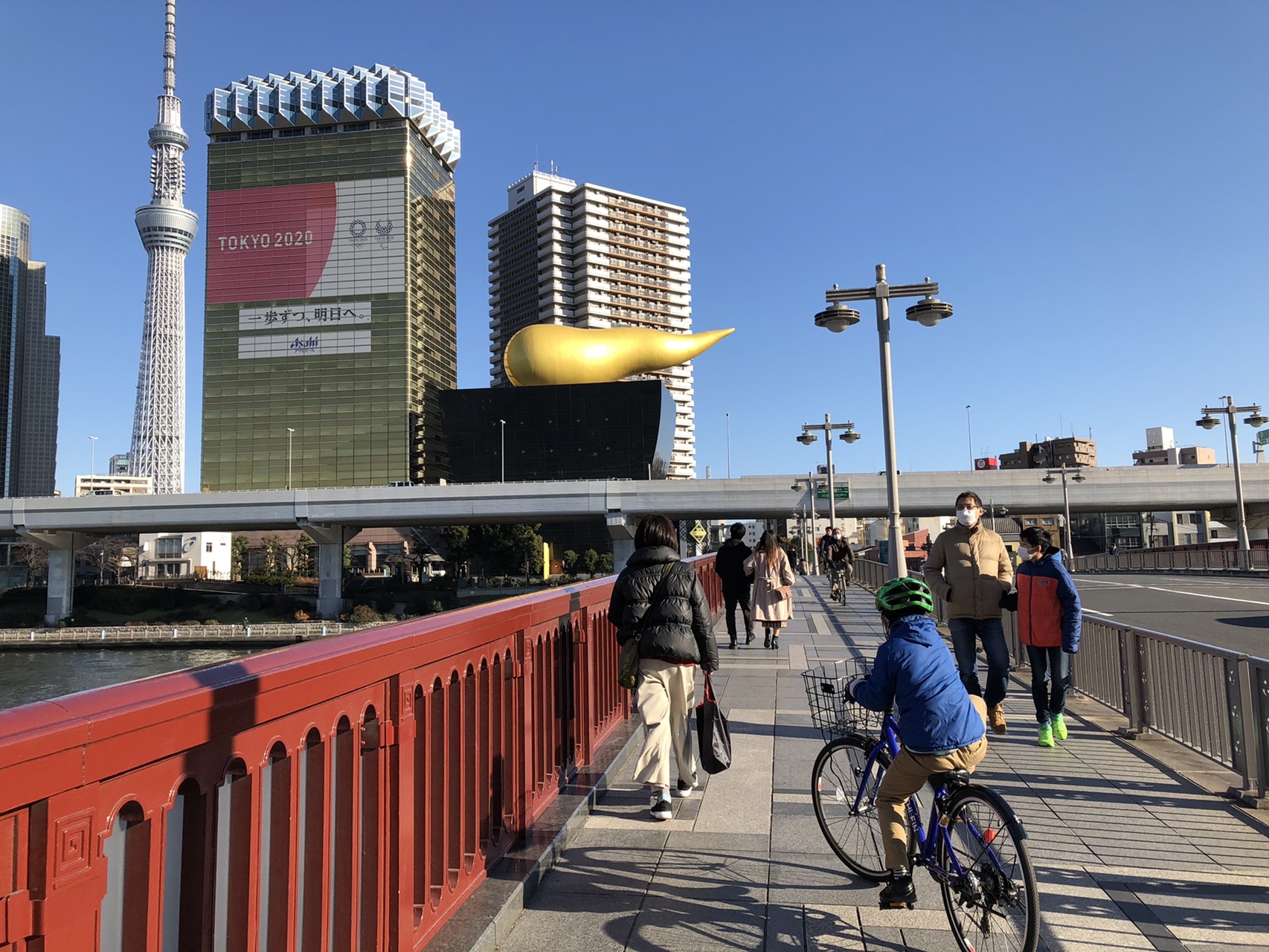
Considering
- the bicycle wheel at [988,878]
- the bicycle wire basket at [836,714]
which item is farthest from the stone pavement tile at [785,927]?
the bicycle wire basket at [836,714]

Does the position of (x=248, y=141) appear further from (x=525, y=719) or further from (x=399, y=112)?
(x=525, y=719)

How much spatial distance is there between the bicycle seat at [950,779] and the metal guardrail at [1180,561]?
110 ft

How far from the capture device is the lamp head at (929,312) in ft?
46.3

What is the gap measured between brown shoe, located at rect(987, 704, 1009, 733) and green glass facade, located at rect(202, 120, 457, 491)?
116 m

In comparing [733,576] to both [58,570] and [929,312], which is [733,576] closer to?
[929,312]

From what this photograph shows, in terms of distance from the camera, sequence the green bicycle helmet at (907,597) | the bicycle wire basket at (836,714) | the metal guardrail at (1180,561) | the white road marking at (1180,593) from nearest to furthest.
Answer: the green bicycle helmet at (907,597) → the bicycle wire basket at (836,714) → the white road marking at (1180,593) → the metal guardrail at (1180,561)

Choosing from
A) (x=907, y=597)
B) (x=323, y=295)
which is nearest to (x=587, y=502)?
(x=907, y=597)

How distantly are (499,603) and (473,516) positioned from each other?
189 feet

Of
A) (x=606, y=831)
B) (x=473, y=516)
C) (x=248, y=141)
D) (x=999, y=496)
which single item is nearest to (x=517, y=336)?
(x=473, y=516)

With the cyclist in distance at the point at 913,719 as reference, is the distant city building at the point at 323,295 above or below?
above

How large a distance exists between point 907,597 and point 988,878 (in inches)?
43.9

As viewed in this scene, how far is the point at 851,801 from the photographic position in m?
4.17

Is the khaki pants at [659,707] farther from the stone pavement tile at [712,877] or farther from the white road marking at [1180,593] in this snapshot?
the white road marking at [1180,593]

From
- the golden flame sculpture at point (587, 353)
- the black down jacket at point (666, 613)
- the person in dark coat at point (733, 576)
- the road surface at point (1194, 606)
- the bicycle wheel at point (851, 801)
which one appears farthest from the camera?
the golden flame sculpture at point (587, 353)
